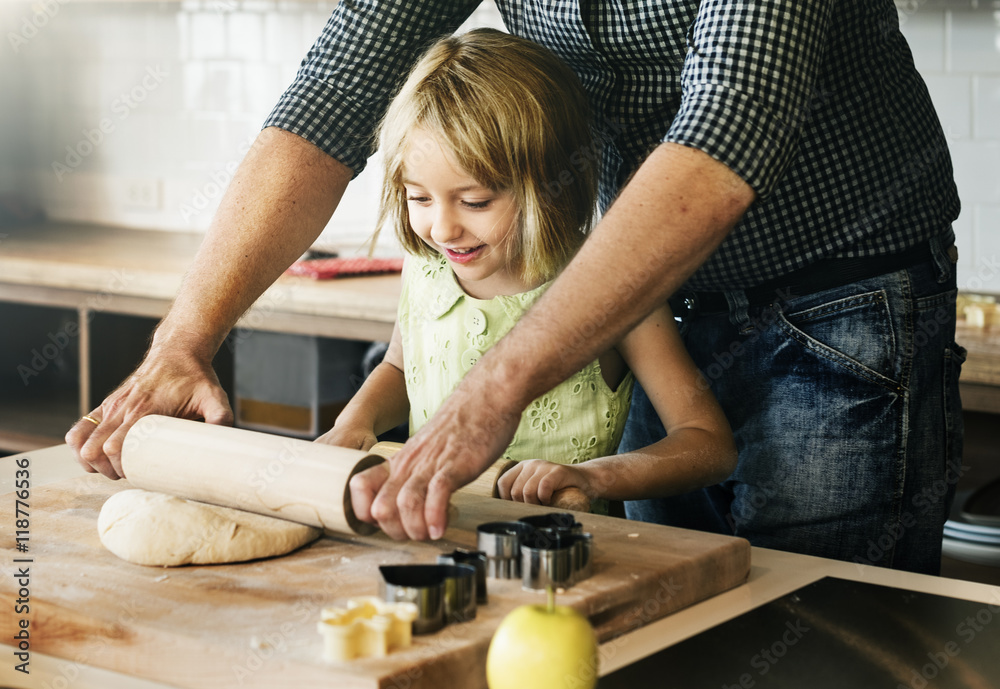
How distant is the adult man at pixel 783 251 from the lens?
112cm

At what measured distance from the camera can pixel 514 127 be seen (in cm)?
124

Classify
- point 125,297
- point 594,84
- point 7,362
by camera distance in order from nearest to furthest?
point 594,84, point 125,297, point 7,362

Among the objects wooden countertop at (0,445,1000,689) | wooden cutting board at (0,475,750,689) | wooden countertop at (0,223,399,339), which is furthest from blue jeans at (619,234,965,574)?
wooden countertop at (0,223,399,339)

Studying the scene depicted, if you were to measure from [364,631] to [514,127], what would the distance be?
72cm

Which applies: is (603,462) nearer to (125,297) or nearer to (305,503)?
(305,503)

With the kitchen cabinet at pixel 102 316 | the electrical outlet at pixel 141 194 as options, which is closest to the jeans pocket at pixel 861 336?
the kitchen cabinet at pixel 102 316

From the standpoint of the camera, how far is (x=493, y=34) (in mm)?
1311

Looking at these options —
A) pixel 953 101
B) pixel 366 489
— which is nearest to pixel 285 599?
pixel 366 489

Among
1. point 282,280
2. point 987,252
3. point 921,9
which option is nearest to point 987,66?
point 921,9

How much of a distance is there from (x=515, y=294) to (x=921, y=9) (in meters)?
1.49

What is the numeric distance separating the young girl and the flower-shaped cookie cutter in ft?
1.27

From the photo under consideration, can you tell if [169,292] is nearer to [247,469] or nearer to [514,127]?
[514,127]

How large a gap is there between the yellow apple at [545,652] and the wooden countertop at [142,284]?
153 centimetres

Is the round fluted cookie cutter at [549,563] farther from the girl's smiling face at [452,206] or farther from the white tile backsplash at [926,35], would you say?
the white tile backsplash at [926,35]
